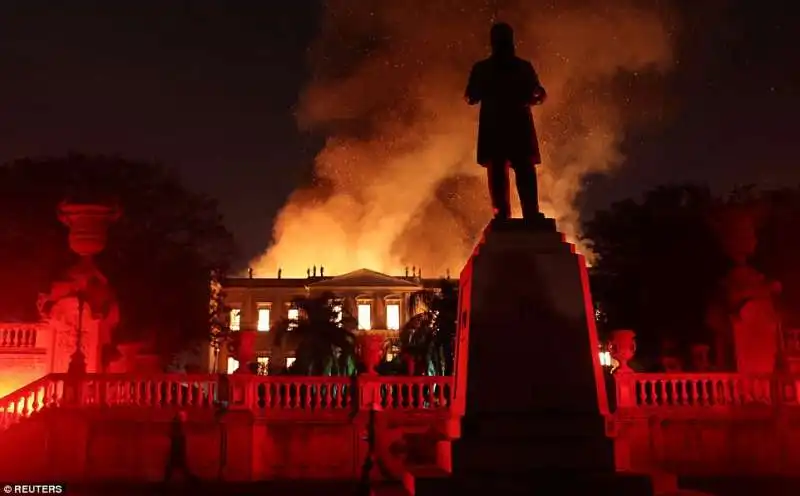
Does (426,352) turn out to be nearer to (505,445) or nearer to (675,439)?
(675,439)

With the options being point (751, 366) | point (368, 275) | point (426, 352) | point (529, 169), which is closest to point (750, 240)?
point (751, 366)

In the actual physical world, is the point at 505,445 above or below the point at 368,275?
below

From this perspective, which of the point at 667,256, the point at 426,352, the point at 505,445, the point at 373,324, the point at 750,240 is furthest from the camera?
the point at 373,324

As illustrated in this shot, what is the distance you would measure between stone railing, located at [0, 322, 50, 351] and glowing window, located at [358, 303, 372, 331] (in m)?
52.7

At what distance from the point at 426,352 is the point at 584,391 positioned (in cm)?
2614

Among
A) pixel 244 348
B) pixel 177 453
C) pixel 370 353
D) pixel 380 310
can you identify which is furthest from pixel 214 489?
pixel 380 310

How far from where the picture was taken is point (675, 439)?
56.7ft

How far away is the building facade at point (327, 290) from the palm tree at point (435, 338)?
34.1 metres

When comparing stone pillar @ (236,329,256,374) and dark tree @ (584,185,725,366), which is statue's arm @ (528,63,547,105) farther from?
dark tree @ (584,185,725,366)

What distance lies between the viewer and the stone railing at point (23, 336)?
69.9ft

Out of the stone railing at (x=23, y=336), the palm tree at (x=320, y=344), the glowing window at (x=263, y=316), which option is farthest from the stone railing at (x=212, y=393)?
the glowing window at (x=263, y=316)

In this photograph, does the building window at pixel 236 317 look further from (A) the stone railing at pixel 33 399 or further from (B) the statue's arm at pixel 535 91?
(B) the statue's arm at pixel 535 91

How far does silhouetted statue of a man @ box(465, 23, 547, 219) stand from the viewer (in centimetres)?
1075

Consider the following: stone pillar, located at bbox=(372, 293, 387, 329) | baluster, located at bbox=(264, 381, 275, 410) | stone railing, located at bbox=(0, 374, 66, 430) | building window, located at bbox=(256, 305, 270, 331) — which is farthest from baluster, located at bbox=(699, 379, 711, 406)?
building window, located at bbox=(256, 305, 270, 331)
